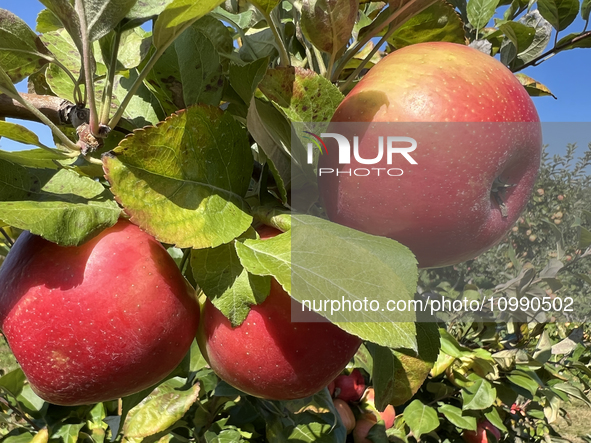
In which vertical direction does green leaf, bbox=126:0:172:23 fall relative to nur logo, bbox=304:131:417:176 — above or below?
above

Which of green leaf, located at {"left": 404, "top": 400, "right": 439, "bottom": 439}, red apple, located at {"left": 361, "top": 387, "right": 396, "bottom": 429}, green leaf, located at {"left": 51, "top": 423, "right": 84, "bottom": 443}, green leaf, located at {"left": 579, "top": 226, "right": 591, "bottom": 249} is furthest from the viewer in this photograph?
red apple, located at {"left": 361, "top": 387, "right": 396, "bottom": 429}

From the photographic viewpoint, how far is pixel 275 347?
49cm

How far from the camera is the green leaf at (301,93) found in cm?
47

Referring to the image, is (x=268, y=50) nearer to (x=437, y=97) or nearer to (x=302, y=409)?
(x=437, y=97)

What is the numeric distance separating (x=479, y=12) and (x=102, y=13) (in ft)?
1.96

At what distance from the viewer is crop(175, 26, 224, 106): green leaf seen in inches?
20.6

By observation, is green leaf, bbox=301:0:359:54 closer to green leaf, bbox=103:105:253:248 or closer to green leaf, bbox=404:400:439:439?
green leaf, bbox=103:105:253:248

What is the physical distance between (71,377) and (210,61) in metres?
0.35

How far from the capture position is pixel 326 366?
1.68 feet

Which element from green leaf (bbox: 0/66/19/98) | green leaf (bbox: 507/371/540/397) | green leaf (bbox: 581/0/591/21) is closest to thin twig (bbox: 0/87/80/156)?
green leaf (bbox: 0/66/19/98)

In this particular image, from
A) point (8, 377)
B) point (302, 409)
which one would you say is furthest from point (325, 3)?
point (8, 377)

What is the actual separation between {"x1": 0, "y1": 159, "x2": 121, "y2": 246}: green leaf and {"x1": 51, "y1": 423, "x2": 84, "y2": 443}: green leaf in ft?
3.22

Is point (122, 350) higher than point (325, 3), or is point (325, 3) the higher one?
point (325, 3)

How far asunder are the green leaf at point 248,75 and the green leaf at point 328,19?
0.07 m
